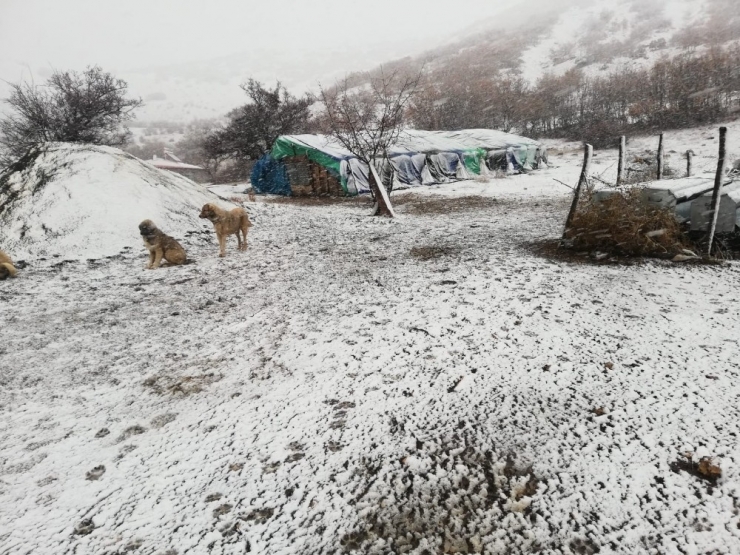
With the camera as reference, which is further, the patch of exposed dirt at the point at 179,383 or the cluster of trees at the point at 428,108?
the cluster of trees at the point at 428,108

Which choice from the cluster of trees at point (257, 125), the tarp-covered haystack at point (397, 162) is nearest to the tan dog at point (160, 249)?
the tarp-covered haystack at point (397, 162)

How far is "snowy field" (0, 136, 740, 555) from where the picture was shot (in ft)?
5.55

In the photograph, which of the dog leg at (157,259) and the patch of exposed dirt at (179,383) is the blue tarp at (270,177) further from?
the patch of exposed dirt at (179,383)

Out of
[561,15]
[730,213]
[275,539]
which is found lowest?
[275,539]

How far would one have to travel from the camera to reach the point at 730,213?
486cm

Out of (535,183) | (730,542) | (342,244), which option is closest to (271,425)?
(730,542)

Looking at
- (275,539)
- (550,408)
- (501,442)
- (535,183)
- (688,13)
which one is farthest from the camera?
(688,13)

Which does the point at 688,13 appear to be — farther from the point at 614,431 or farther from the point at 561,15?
the point at 614,431

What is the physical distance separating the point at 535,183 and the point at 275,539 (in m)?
17.7

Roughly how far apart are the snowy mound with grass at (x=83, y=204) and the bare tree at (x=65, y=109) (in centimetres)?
1287

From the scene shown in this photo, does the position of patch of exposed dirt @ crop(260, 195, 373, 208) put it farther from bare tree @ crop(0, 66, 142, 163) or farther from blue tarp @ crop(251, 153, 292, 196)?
bare tree @ crop(0, 66, 142, 163)

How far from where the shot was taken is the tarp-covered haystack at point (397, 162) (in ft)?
55.7

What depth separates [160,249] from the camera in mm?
6195

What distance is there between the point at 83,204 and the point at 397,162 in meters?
13.5
